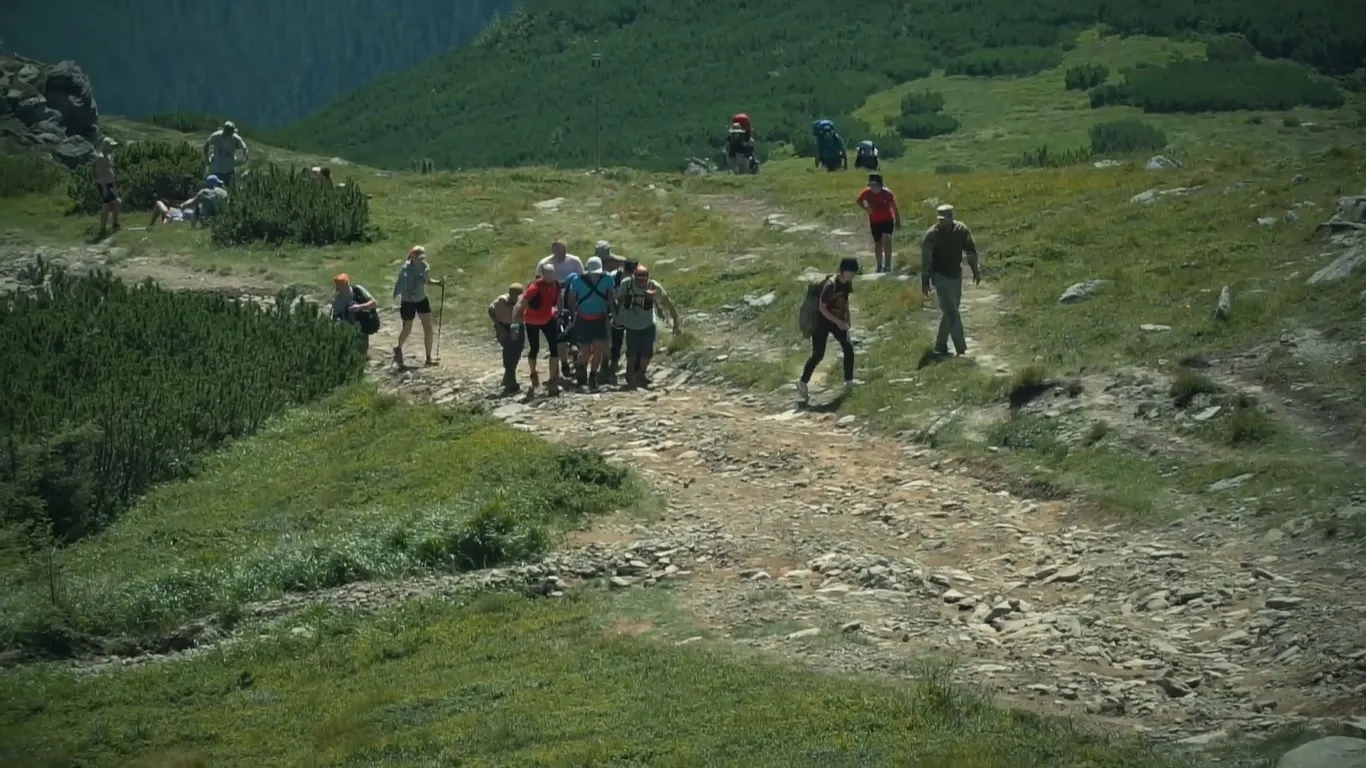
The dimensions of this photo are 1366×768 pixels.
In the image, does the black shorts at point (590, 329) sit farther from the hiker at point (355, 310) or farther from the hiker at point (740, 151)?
the hiker at point (740, 151)

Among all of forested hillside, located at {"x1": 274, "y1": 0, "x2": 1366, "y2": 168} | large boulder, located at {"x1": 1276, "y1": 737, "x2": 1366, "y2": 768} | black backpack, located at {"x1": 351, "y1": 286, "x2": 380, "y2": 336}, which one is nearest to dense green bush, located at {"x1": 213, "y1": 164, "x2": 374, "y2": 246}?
black backpack, located at {"x1": 351, "y1": 286, "x2": 380, "y2": 336}

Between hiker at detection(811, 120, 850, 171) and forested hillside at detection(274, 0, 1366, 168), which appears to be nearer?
hiker at detection(811, 120, 850, 171)

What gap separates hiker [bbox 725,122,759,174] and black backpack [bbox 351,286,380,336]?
15.0 m

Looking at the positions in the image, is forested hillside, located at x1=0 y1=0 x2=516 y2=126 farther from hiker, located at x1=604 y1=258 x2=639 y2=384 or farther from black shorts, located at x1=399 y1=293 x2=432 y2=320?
hiker, located at x1=604 y1=258 x2=639 y2=384

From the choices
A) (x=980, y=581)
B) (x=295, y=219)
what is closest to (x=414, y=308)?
(x=295, y=219)

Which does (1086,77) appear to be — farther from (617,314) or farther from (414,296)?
(617,314)

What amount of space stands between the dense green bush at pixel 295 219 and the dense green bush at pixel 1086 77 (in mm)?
55991

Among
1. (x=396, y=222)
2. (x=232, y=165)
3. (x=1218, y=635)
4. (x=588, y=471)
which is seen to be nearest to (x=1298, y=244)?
(x=588, y=471)

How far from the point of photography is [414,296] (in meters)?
29.9

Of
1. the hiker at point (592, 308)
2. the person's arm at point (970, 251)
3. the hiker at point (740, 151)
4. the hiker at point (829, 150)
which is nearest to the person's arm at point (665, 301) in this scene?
the hiker at point (592, 308)

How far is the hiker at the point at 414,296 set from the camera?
2972cm

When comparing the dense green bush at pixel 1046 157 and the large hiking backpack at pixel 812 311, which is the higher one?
the large hiking backpack at pixel 812 311

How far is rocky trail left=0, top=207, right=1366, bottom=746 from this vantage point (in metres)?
14.7

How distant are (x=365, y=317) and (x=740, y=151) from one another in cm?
1600
